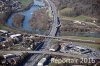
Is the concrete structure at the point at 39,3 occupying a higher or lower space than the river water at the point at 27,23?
higher

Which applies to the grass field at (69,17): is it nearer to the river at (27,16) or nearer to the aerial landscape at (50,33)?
the aerial landscape at (50,33)

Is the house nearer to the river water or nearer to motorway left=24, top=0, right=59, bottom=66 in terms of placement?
motorway left=24, top=0, right=59, bottom=66

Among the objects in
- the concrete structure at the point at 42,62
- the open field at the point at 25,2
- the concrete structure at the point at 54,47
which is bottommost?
the concrete structure at the point at 42,62

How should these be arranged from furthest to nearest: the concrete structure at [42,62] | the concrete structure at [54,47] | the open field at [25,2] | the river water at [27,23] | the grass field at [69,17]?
1. the open field at [25,2]
2. the grass field at [69,17]
3. the river water at [27,23]
4. the concrete structure at [54,47]
5. the concrete structure at [42,62]

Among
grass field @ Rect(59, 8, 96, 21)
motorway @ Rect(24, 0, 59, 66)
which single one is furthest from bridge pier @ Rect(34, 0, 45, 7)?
grass field @ Rect(59, 8, 96, 21)

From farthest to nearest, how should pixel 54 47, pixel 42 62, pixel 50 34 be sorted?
pixel 50 34 → pixel 54 47 → pixel 42 62

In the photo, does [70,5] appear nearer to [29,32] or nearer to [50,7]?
[50,7]

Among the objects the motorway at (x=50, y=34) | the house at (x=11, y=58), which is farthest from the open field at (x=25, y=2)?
the house at (x=11, y=58)

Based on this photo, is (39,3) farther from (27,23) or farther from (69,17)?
(27,23)

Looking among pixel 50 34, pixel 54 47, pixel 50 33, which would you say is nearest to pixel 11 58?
pixel 54 47
